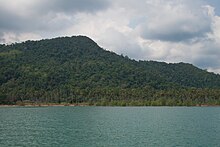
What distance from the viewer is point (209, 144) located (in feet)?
177

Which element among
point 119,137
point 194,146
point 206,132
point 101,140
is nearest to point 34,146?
point 101,140

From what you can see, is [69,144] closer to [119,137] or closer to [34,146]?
[34,146]

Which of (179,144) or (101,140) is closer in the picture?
(179,144)

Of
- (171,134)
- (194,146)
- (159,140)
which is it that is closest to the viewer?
(194,146)

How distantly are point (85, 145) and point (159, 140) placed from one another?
13547 millimetres

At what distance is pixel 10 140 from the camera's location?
193 feet

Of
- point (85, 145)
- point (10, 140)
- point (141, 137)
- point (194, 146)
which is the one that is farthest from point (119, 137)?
point (10, 140)

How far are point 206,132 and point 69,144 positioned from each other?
3055cm

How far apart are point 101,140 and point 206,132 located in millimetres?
24066

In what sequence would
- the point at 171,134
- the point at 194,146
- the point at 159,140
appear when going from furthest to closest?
the point at 171,134 → the point at 159,140 → the point at 194,146

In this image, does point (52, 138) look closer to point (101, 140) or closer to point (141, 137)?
point (101, 140)

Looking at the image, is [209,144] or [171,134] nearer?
[209,144]

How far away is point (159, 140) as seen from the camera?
58719 mm

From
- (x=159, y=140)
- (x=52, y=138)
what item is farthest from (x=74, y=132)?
(x=159, y=140)
